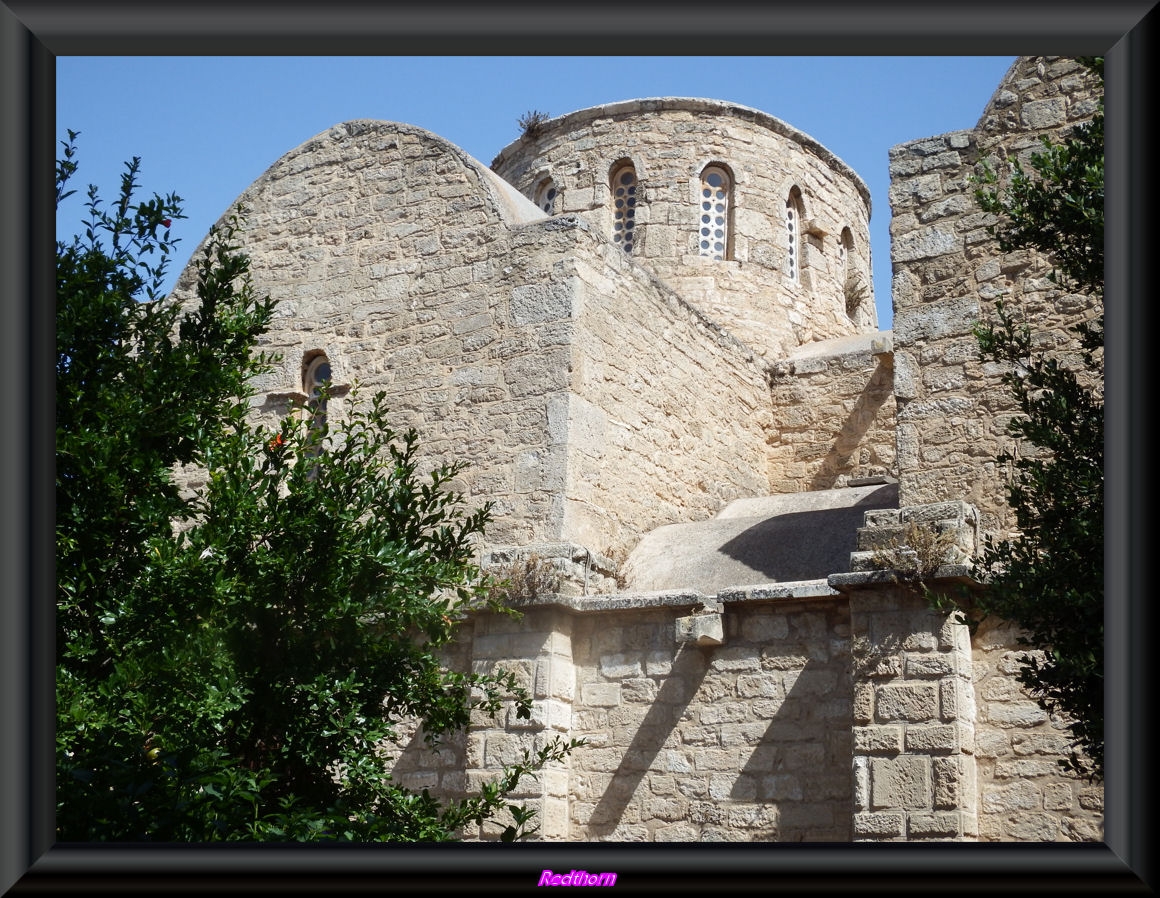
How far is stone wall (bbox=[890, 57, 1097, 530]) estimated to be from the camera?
7.65 m

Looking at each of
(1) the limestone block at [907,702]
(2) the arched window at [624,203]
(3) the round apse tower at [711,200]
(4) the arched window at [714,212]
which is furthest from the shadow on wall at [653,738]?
(2) the arched window at [624,203]

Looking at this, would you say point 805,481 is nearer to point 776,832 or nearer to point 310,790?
point 776,832

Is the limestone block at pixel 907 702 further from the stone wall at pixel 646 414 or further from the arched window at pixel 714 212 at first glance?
the arched window at pixel 714 212

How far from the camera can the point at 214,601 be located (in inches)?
221

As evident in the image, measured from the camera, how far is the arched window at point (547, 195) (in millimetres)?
14625

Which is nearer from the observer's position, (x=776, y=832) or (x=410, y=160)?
(x=776, y=832)

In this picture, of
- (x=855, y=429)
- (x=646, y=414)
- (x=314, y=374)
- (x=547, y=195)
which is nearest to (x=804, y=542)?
(x=646, y=414)

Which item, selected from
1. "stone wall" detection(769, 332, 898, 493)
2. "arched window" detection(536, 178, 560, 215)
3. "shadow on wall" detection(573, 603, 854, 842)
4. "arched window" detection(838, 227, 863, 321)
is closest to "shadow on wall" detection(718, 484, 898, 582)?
"shadow on wall" detection(573, 603, 854, 842)

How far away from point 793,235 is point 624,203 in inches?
80.4

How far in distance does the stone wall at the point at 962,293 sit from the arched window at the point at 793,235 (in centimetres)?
609

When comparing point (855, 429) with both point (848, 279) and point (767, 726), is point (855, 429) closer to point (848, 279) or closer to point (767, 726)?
point (848, 279)

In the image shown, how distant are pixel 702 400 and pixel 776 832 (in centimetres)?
443
